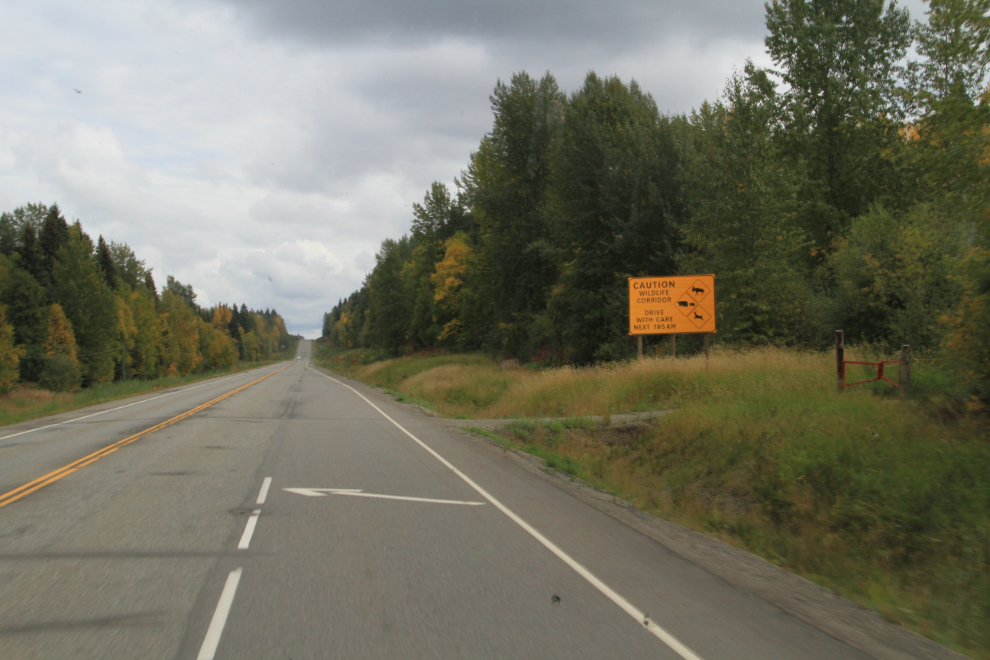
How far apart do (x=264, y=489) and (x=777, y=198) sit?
2146cm

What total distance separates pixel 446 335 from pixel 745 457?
48.3m

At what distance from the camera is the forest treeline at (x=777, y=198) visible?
11.6m

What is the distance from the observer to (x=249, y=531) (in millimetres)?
7016

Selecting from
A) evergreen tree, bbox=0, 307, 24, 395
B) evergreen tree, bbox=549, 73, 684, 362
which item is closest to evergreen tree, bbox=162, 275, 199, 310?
evergreen tree, bbox=0, 307, 24, 395

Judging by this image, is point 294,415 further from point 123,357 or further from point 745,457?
point 123,357

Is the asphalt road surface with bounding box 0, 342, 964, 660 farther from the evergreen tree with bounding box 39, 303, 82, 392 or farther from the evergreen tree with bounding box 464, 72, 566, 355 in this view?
the evergreen tree with bounding box 39, 303, 82, 392

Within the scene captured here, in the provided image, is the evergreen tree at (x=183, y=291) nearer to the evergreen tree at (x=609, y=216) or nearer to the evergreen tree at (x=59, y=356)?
the evergreen tree at (x=59, y=356)

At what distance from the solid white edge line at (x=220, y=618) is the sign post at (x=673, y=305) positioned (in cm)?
1893

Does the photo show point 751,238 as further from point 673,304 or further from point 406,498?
point 406,498

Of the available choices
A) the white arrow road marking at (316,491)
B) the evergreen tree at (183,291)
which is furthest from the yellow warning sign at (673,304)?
the evergreen tree at (183,291)

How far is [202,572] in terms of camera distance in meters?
5.59

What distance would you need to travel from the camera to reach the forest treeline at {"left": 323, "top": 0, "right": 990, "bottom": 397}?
38.1ft

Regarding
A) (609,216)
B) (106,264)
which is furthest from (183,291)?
(609,216)

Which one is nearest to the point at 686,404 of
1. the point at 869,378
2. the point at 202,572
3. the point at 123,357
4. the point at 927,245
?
the point at 869,378
